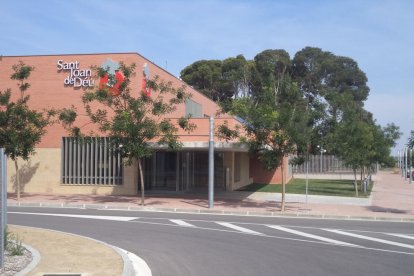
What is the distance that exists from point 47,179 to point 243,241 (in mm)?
18142

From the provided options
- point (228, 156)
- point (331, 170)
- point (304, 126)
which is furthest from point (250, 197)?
point (331, 170)

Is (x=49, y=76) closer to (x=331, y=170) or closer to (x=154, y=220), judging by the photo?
(x=154, y=220)

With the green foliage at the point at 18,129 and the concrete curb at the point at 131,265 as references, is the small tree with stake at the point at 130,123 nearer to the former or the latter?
the green foliage at the point at 18,129

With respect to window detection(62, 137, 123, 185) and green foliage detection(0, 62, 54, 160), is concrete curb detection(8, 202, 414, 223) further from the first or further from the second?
window detection(62, 137, 123, 185)

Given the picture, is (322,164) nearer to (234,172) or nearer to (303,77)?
(303,77)

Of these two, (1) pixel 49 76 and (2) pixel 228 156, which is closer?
(1) pixel 49 76

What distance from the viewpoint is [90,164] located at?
28266 mm

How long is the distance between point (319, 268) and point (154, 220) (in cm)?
898

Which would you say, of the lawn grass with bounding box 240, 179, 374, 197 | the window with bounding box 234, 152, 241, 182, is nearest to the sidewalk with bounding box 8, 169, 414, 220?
the lawn grass with bounding box 240, 179, 374, 197

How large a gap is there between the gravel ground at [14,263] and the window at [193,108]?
2476 centimetres

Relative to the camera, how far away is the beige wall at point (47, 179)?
2800 centimetres

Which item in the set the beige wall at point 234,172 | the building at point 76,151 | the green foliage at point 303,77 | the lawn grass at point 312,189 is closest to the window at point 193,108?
the beige wall at point 234,172

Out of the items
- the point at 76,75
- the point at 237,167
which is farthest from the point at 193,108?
the point at 76,75

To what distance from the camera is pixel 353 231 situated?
15.9 metres
